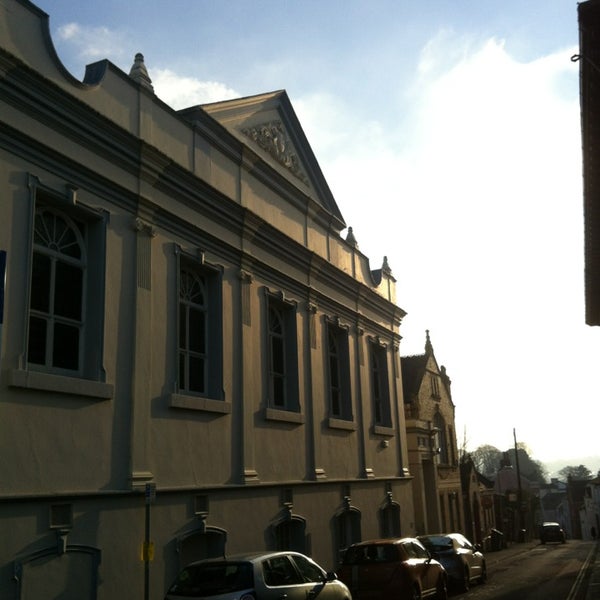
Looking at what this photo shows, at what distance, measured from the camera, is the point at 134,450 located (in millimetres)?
12602

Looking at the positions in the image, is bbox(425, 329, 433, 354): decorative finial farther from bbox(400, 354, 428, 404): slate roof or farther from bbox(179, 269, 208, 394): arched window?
bbox(179, 269, 208, 394): arched window

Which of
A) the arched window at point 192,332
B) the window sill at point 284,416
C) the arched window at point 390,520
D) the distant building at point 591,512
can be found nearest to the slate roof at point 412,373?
the arched window at point 390,520

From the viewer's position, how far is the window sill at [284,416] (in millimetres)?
17109

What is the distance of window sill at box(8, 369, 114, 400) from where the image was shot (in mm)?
10562

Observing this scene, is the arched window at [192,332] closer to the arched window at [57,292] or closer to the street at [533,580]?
the arched window at [57,292]

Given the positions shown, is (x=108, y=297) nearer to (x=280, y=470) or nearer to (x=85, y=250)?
(x=85, y=250)

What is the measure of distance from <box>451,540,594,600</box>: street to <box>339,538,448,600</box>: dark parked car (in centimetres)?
339

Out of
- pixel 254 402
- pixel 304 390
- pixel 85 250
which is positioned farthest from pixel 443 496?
pixel 85 250

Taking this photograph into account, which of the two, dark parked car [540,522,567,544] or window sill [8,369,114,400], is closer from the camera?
window sill [8,369,114,400]

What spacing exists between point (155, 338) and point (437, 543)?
37.0ft

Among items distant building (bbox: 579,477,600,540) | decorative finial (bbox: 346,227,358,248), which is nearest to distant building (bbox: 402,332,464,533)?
decorative finial (bbox: 346,227,358,248)

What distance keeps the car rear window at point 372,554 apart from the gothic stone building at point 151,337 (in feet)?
6.63

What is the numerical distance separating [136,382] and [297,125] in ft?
36.0

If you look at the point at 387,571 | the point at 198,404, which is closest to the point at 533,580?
the point at 387,571
